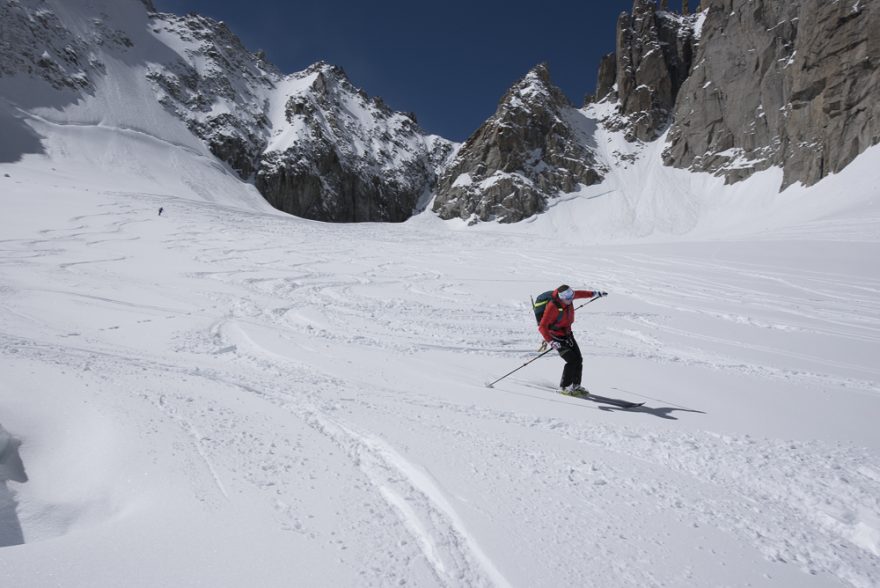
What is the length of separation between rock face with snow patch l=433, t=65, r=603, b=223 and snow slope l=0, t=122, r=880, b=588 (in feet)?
198

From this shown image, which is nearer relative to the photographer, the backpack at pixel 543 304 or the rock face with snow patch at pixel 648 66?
the backpack at pixel 543 304

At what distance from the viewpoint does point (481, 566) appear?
259cm

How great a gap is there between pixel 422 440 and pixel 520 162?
7492cm

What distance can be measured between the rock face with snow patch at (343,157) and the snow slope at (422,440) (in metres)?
68.3

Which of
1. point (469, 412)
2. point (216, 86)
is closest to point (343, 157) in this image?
point (216, 86)

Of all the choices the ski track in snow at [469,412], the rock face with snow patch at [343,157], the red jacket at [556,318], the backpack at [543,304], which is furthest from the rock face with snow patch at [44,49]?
the red jacket at [556,318]

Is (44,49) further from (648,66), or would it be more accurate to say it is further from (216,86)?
(648,66)

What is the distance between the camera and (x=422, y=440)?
4.07m

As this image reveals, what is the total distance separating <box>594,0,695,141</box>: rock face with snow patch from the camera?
79.6 metres

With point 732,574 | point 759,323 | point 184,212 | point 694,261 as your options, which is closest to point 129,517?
point 732,574

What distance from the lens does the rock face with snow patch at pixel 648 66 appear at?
79.6m

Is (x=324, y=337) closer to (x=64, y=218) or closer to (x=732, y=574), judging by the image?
(x=732, y=574)

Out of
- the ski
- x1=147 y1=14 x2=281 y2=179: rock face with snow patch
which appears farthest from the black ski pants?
x1=147 y1=14 x2=281 y2=179: rock face with snow patch

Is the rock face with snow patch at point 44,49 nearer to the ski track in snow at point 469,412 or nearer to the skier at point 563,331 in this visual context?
the ski track in snow at point 469,412
